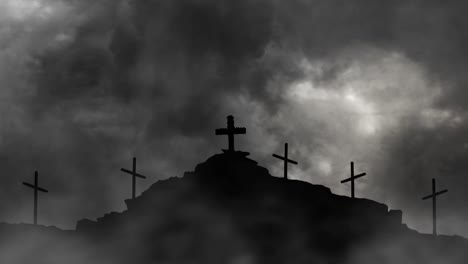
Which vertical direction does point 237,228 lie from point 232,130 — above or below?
below

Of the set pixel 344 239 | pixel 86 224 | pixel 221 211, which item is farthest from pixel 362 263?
pixel 86 224

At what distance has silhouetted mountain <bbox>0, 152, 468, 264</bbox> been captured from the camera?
377ft

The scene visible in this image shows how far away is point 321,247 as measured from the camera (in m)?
115

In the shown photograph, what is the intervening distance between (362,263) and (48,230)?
24284mm

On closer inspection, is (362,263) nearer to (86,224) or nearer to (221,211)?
(221,211)

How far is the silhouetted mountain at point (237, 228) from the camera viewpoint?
377ft

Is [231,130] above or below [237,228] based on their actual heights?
above

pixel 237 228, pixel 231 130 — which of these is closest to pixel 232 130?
pixel 231 130

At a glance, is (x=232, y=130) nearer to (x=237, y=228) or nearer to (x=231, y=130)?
(x=231, y=130)

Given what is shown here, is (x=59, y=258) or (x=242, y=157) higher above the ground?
(x=242, y=157)

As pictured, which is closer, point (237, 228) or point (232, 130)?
point (232, 130)

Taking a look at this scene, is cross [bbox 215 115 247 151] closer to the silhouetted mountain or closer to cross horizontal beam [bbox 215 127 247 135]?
cross horizontal beam [bbox 215 127 247 135]

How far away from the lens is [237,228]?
11550 cm

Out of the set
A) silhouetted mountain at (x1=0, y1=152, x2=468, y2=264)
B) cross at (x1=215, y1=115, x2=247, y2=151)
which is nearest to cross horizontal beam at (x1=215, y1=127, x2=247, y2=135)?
cross at (x1=215, y1=115, x2=247, y2=151)
